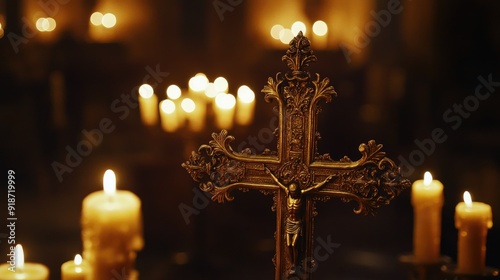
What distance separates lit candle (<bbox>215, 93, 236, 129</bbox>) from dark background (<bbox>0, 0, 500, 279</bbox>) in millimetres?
33

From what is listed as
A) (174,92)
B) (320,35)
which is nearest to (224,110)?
(174,92)

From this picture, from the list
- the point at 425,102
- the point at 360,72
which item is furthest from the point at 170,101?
the point at 425,102

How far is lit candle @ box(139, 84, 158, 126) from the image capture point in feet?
5.54

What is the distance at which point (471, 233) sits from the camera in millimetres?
1131

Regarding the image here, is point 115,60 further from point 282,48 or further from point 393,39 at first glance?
point 393,39

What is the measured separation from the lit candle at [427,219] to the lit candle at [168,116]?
0.74 m

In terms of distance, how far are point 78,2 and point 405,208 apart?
104 cm

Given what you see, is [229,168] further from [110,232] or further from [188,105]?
[110,232]

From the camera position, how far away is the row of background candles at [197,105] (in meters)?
1.60

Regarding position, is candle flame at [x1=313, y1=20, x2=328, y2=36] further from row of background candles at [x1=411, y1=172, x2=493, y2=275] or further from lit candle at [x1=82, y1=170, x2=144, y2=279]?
lit candle at [x1=82, y1=170, x2=144, y2=279]

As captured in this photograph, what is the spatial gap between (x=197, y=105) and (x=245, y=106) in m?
0.14

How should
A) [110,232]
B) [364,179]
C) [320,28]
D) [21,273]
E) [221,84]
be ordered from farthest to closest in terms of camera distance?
1. [221,84]
2. [320,28]
3. [364,179]
4. [21,273]
5. [110,232]

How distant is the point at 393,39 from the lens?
1.46 metres

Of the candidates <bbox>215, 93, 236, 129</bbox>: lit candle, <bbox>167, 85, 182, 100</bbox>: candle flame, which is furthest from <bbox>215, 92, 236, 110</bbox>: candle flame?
<bbox>167, 85, 182, 100</bbox>: candle flame
